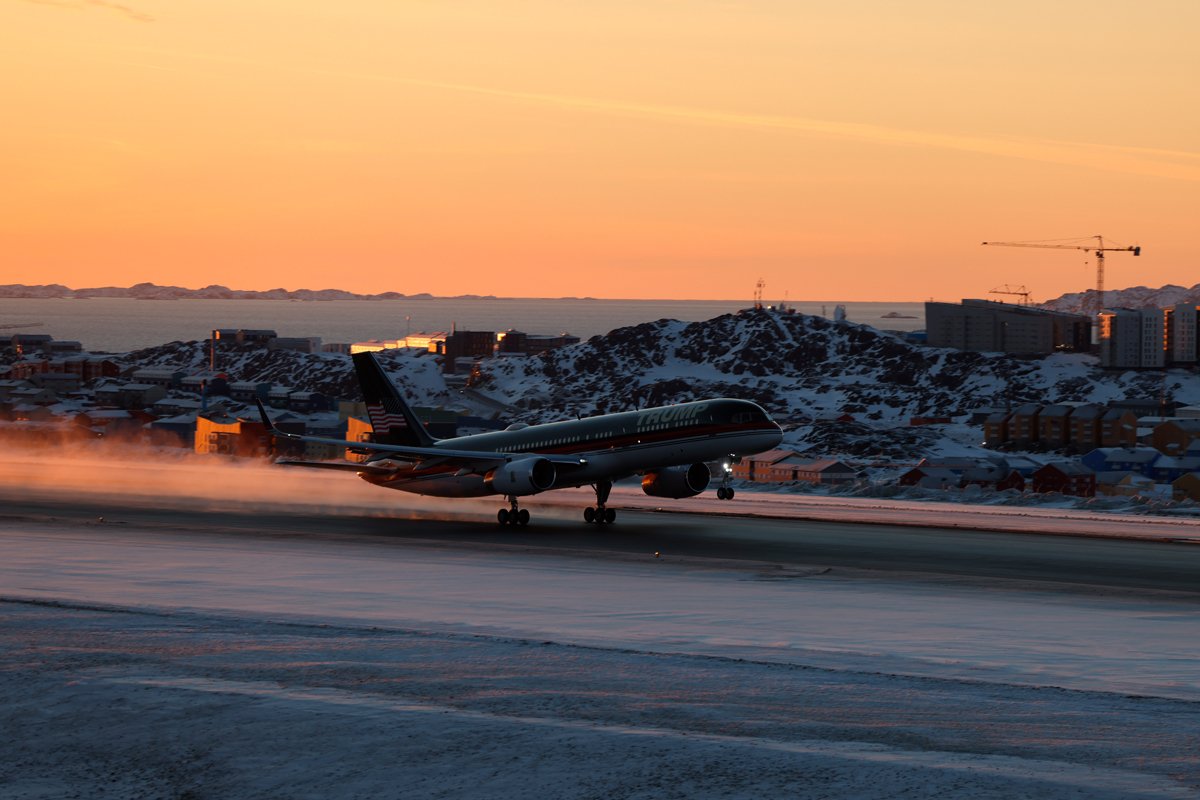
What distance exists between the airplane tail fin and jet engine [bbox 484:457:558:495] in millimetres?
8899

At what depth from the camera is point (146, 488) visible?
74125mm

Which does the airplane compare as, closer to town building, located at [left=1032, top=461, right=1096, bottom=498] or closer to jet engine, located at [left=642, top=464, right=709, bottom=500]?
jet engine, located at [left=642, top=464, right=709, bottom=500]

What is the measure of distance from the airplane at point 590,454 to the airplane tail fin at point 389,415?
212 centimetres

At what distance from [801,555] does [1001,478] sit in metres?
131

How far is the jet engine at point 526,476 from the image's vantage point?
182ft

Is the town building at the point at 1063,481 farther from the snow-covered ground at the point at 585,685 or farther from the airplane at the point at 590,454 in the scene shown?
the snow-covered ground at the point at 585,685

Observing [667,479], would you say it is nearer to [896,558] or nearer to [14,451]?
[896,558]

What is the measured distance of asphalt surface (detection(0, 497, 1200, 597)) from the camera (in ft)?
140

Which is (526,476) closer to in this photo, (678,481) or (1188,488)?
(678,481)

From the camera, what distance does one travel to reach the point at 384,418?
213 feet

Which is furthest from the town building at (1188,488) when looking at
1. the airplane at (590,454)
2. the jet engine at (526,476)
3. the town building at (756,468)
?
the jet engine at (526,476)

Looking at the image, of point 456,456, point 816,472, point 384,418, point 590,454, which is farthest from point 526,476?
point 816,472

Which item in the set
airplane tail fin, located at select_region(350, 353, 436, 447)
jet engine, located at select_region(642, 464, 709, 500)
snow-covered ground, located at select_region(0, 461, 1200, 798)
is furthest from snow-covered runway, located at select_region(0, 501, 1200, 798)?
airplane tail fin, located at select_region(350, 353, 436, 447)

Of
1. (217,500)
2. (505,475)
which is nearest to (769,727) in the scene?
(505,475)
